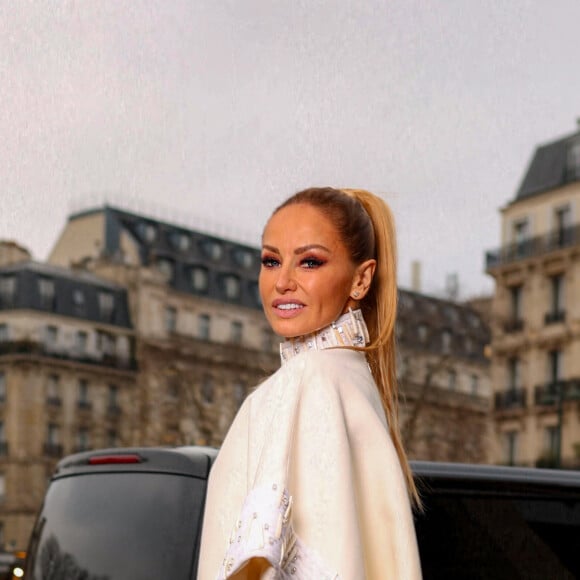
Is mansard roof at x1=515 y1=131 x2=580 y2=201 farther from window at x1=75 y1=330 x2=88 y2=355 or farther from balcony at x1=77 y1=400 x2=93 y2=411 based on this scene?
balcony at x1=77 y1=400 x2=93 y2=411

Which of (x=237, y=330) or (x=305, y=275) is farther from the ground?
(x=237, y=330)

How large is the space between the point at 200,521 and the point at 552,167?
143ft

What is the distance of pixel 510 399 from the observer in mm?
46156

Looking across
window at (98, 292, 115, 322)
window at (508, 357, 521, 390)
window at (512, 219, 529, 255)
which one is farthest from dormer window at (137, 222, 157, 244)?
window at (508, 357, 521, 390)

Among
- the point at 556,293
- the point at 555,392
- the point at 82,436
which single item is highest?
the point at 556,293

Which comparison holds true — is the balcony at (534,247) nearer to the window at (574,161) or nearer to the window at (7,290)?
the window at (574,161)

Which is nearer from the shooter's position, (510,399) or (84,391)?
(510,399)

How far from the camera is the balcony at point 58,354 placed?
5972 cm

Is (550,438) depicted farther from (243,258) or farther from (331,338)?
(331,338)

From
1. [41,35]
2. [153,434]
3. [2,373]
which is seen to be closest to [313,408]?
[41,35]

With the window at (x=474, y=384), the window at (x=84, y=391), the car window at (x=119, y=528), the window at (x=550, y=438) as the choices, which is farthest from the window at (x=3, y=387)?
the car window at (x=119, y=528)

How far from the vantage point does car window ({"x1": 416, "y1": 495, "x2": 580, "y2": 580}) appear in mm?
3998

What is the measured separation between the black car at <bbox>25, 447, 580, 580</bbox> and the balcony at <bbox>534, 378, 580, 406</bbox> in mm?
39633

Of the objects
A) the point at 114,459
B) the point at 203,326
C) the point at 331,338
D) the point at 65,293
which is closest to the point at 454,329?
the point at 203,326
